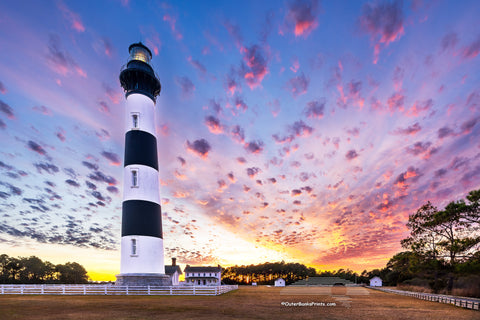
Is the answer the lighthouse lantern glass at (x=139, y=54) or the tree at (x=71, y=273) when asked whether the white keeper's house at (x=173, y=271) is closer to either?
the lighthouse lantern glass at (x=139, y=54)

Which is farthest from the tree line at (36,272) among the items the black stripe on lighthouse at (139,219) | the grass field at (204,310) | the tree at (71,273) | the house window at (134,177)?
the grass field at (204,310)

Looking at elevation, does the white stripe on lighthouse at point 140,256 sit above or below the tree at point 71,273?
above

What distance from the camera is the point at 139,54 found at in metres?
34.3

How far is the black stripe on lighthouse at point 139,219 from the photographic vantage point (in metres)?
25.6

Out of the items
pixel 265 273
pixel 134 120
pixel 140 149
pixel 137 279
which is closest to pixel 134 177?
pixel 140 149

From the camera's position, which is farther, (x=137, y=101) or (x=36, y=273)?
(x=36, y=273)

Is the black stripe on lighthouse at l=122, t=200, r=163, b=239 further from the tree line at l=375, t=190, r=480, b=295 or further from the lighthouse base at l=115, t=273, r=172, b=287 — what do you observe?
the tree line at l=375, t=190, r=480, b=295

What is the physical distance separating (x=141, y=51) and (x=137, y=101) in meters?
9.40

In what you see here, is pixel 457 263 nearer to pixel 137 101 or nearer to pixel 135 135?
pixel 135 135

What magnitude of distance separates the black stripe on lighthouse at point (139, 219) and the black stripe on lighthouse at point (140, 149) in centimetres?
448

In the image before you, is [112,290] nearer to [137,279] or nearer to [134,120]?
[137,279]

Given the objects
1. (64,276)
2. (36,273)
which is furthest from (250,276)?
(36,273)

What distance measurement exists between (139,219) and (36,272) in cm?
6885

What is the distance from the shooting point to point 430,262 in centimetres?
2908
